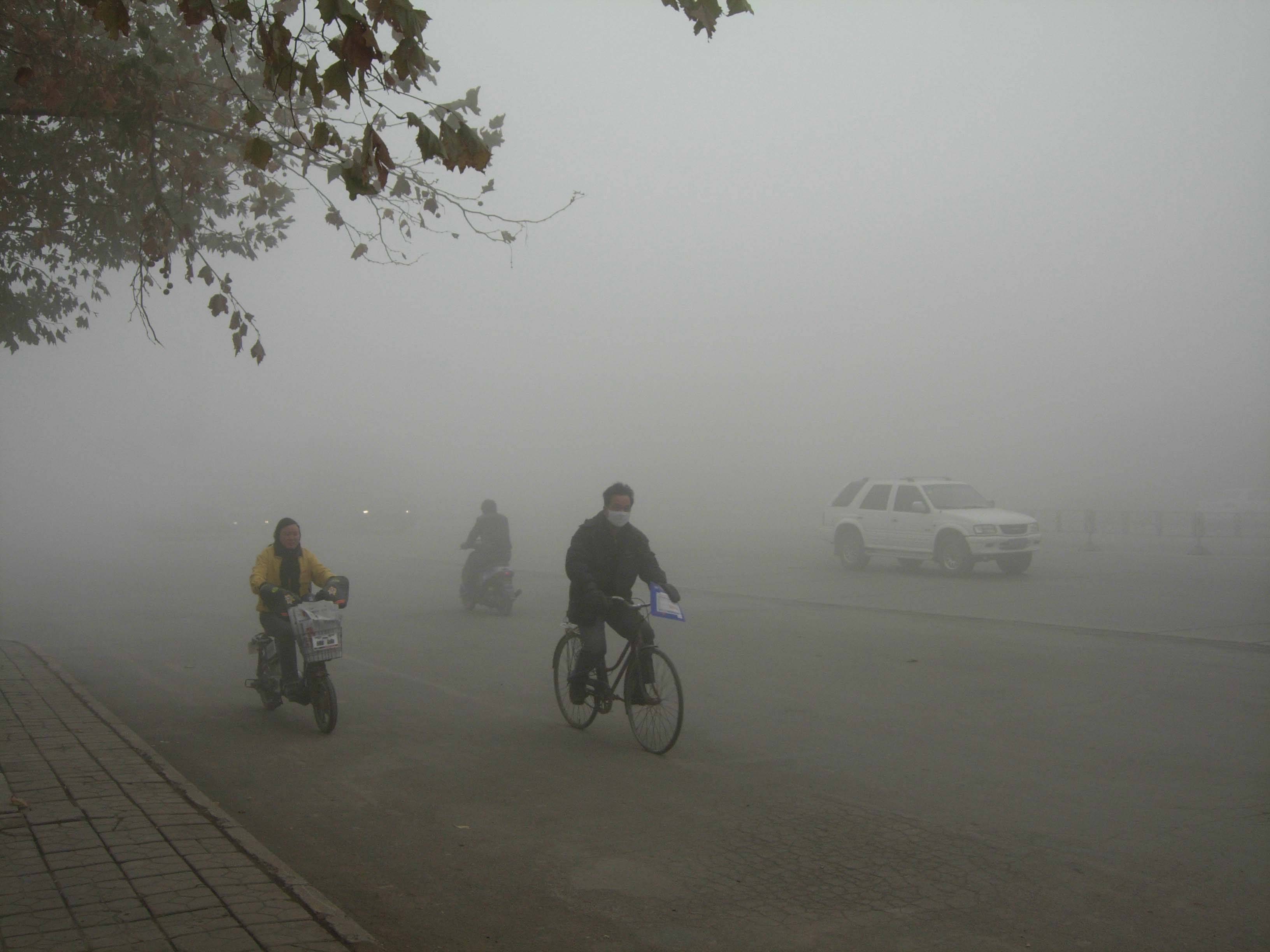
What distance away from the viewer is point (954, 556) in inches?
822

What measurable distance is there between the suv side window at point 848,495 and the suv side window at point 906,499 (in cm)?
147

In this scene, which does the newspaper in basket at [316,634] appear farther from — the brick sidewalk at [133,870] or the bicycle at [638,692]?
the bicycle at [638,692]

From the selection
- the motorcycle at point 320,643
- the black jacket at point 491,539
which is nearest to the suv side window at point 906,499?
the black jacket at point 491,539

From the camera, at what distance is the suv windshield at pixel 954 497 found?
71.4 ft

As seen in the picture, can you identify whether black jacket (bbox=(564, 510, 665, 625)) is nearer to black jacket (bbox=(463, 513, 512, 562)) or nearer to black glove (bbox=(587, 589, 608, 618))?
black glove (bbox=(587, 589, 608, 618))

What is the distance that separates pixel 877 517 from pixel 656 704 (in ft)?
53.2

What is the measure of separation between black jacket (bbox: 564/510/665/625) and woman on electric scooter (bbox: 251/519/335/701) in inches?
79.1

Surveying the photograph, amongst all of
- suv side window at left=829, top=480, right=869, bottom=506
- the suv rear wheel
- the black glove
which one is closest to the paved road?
the black glove

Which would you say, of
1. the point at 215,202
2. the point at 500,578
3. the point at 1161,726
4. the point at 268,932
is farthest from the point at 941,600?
the point at 268,932

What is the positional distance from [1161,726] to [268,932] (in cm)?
664

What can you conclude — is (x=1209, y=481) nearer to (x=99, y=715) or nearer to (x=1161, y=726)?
(x=1161, y=726)

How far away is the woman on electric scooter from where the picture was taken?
841 cm

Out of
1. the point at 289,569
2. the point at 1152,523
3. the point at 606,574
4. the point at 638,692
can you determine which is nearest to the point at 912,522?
the point at 606,574

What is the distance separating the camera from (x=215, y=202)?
1133cm
